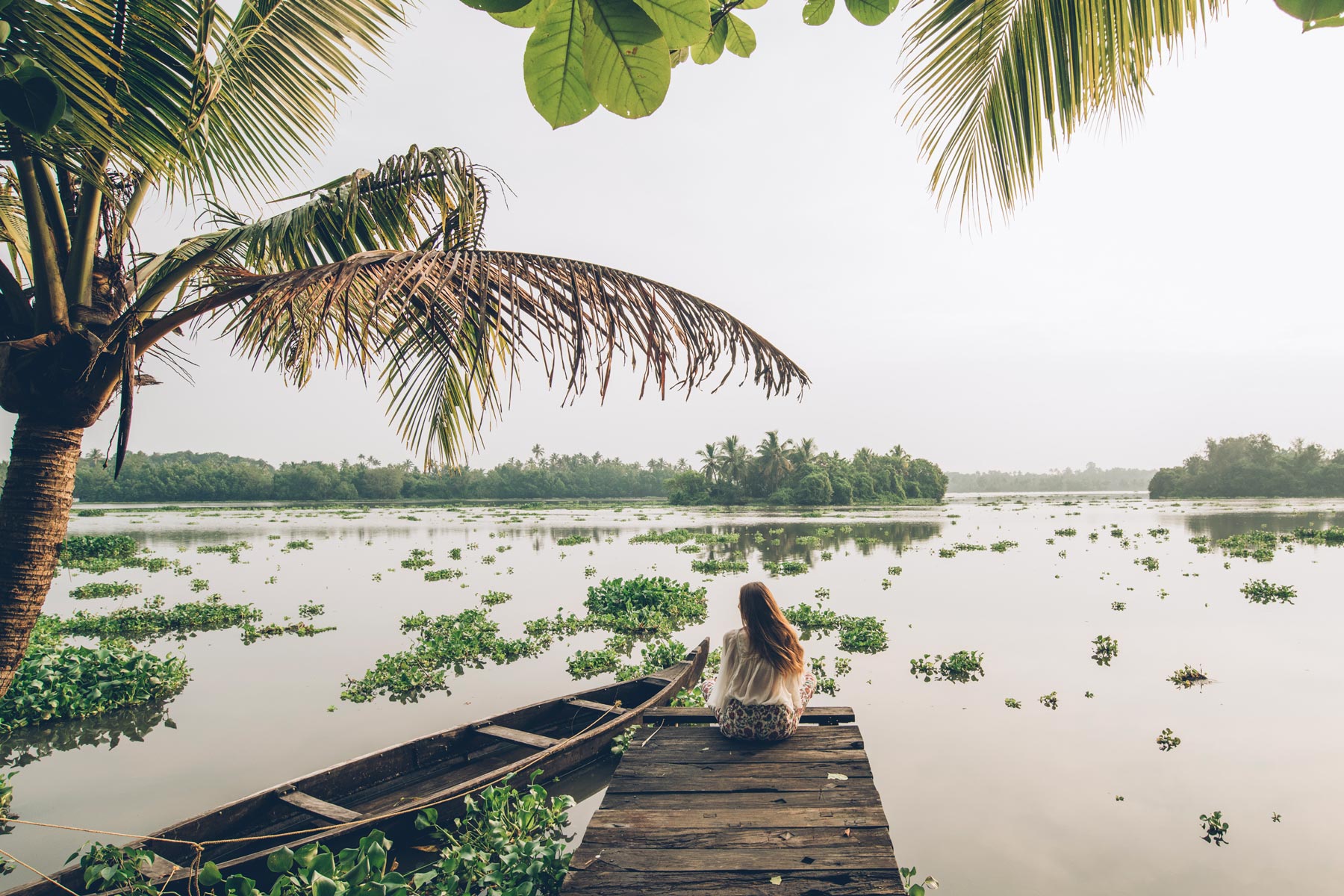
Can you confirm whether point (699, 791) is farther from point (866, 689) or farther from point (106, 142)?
point (866, 689)

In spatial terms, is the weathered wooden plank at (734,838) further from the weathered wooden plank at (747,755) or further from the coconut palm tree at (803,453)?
the coconut palm tree at (803,453)

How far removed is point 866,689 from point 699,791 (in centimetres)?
599

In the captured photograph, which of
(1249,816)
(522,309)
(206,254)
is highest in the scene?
(206,254)

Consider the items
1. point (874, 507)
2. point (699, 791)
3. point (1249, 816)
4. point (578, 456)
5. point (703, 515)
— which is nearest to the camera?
point (699, 791)

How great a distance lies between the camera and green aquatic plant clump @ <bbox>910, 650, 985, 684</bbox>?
948cm

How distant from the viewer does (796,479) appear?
6600 cm

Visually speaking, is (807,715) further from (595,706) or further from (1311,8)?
(1311,8)

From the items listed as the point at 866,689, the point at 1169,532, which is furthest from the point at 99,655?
the point at 1169,532

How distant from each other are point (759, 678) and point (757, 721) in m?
0.27

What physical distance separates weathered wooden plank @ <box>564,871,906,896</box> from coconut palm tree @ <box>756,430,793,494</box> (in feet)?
207

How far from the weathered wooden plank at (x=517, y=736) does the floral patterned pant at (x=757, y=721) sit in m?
2.09

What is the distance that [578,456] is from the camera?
108 meters

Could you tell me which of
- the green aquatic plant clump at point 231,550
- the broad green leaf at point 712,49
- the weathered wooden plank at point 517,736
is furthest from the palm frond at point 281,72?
the green aquatic plant clump at point 231,550

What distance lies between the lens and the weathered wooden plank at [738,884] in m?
2.80
